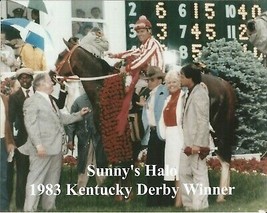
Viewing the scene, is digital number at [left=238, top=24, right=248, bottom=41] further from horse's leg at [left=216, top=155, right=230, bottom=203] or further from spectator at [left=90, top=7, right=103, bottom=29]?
spectator at [left=90, top=7, right=103, bottom=29]

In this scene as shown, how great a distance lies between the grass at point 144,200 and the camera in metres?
5.22

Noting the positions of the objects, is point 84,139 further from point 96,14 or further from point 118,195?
point 96,14

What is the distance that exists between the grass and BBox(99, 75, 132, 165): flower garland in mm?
228

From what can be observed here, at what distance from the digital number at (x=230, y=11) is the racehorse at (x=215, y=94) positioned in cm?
51

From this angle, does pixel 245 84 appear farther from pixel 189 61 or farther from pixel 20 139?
pixel 20 139

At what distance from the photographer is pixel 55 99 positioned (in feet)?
17.1

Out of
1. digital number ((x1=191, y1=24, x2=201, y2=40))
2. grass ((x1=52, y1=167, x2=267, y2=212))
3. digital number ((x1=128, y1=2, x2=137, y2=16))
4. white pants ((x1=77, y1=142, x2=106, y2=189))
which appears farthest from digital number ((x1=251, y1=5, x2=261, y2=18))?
white pants ((x1=77, y1=142, x2=106, y2=189))

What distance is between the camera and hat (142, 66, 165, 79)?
5.21 metres

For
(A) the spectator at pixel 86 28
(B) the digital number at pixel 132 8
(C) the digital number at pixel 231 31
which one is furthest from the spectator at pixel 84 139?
(C) the digital number at pixel 231 31

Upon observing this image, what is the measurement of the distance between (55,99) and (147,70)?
73 centimetres

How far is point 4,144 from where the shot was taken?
520cm

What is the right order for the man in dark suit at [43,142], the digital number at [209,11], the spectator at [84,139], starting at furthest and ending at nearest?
the digital number at [209,11]
the spectator at [84,139]
the man in dark suit at [43,142]

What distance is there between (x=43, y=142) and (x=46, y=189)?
36 centimetres

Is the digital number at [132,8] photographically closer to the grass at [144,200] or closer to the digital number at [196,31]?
the digital number at [196,31]
